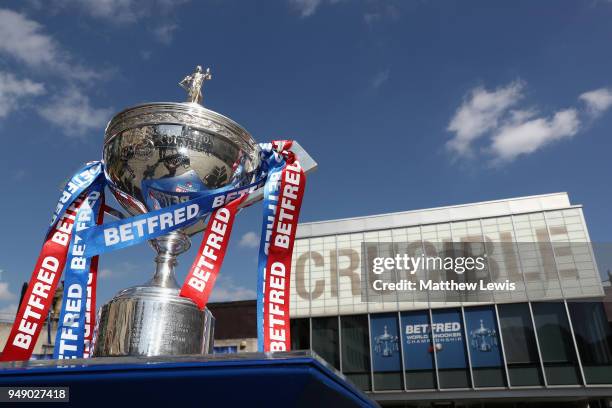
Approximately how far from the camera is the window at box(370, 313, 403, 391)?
20.5 meters

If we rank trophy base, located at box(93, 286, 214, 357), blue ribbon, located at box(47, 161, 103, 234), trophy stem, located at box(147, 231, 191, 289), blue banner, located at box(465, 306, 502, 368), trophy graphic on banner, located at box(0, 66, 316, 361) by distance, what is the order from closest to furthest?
trophy base, located at box(93, 286, 214, 357)
trophy graphic on banner, located at box(0, 66, 316, 361)
trophy stem, located at box(147, 231, 191, 289)
blue ribbon, located at box(47, 161, 103, 234)
blue banner, located at box(465, 306, 502, 368)

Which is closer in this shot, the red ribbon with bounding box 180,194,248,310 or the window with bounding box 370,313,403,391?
the red ribbon with bounding box 180,194,248,310

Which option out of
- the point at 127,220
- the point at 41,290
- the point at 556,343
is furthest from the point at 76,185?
the point at 556,343

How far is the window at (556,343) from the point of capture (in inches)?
732

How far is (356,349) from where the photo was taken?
2145cm

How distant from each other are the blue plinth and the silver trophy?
833 millimetres

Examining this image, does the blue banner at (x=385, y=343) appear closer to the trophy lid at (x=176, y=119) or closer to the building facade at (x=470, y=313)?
the building facade at (x=470, y=313)

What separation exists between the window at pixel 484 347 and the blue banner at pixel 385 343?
304 centimetres

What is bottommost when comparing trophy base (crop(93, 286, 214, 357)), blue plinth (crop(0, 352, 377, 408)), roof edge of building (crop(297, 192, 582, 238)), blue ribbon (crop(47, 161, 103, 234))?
blue plinth (crop(0, 352, 377, 408))

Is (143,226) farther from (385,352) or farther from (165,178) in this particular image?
(385,352)

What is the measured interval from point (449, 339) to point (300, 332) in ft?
21.7

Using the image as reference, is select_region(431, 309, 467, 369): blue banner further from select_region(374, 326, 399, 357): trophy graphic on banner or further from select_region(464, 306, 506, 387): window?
select_region(374, 326, 399, 357): trophy graphic on banner

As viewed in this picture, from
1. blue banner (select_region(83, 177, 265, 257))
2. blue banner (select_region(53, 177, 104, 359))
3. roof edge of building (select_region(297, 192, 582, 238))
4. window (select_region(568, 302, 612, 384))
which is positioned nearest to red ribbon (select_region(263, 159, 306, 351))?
blue banner (select_region(83, 177, 265, 257))

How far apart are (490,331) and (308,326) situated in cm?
786
